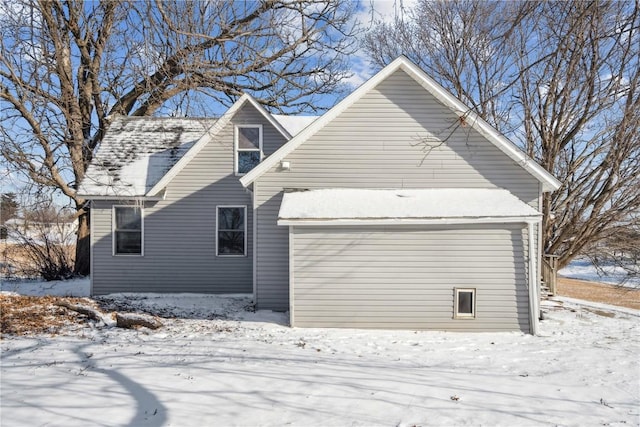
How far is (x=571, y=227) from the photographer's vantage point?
45.0 feet

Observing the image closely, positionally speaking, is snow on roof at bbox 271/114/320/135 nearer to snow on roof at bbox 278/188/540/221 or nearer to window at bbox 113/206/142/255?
snow on roof at bbox 278/188/540/221

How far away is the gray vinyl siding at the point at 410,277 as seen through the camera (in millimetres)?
8773

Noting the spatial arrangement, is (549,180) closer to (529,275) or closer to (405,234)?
(529,275)

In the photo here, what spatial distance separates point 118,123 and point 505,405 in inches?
561

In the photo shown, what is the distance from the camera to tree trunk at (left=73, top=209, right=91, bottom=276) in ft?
50.6

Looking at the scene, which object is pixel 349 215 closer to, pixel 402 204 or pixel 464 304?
pixel 402 204

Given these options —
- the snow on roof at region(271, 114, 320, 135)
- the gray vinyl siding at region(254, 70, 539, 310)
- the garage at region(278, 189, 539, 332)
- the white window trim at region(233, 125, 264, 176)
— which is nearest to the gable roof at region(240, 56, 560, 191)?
the gray vinyl siding at region(254, 70, 539, 310)

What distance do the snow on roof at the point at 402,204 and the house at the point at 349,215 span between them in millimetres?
45

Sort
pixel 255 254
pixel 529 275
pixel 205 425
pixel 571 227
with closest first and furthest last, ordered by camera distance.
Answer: pixel 205 425 → pixel 529 275 → pixel 255 254 → pixel 571 227

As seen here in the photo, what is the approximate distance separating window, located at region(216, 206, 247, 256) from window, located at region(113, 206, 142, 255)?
2.41 m

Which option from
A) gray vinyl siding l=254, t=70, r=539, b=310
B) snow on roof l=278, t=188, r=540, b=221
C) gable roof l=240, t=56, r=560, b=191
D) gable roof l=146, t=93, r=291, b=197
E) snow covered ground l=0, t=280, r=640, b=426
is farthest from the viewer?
gable roof l=146, t=93, r=291, b=197

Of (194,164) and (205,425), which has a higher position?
(194,164)

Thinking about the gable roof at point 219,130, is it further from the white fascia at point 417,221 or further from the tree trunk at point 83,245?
the tree trunk at point 83,245

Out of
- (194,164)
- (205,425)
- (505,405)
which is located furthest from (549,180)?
(194,164)
